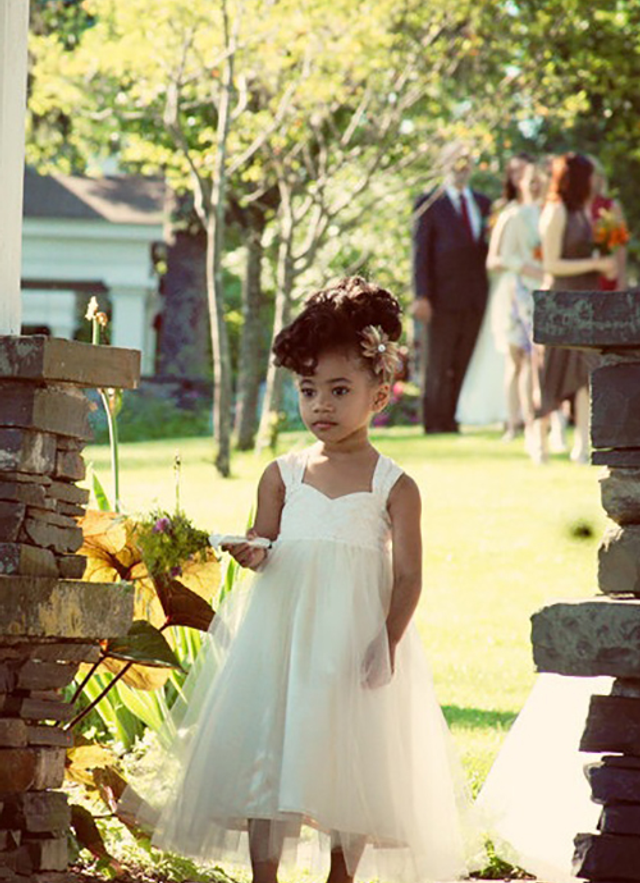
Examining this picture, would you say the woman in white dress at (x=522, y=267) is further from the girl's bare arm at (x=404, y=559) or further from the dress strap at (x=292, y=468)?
the girl's bare arm at (x=404, y=559)

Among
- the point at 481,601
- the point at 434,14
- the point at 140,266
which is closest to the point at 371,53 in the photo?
the point at 434,14

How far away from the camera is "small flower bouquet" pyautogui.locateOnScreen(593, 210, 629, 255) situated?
13.2 m

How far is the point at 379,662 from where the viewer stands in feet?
14.6

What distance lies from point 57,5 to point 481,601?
833 inches

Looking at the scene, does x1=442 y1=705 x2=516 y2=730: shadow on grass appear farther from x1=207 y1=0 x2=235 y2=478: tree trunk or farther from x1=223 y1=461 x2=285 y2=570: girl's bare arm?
x1=207 y1=0 x2=235 y2=478: tree trunk

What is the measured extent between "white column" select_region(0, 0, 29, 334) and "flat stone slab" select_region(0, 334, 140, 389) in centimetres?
23

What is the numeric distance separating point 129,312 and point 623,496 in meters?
31.2

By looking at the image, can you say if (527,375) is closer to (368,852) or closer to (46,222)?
(368,852)

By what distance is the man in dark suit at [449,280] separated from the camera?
16.7 metres

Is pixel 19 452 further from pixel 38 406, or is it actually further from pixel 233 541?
pixel 233 541

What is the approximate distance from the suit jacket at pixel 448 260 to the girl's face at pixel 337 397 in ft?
39.2

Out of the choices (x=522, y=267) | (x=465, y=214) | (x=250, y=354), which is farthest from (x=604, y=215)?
(x=250, y=354)

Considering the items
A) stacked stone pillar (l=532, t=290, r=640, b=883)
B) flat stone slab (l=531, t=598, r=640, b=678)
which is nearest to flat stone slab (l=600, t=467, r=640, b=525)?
stacked stone pillar (l=532, t=290, r=640, b=883)

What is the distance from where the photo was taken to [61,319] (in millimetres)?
35438
